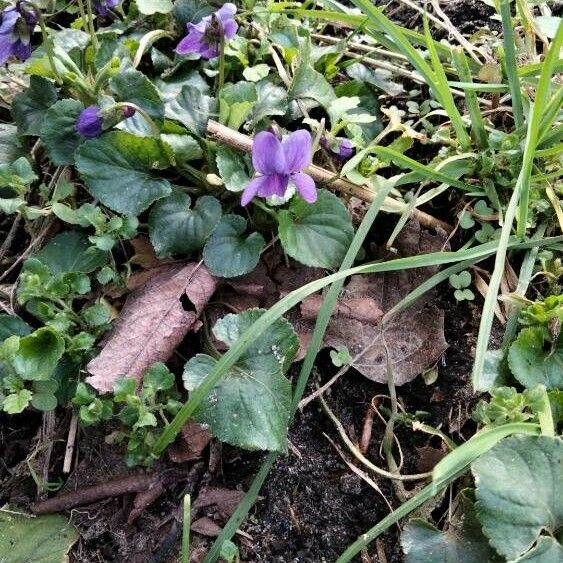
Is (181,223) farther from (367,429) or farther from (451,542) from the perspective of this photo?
(451,542)

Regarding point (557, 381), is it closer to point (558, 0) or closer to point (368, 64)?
point (368, 64)

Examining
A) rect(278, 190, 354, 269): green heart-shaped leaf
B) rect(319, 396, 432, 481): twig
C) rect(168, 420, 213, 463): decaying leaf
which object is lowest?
rect(168, 420, 213, 463): decaying leaf

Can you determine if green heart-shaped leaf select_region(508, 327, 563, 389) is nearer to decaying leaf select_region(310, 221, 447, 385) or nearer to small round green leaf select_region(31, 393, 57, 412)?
decaying leaf select_region(310, 221, 447, 385)

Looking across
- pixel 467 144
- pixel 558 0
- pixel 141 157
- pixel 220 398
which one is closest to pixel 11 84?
pixel 141 157

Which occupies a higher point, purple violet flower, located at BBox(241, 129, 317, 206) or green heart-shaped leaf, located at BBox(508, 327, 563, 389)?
purple violet flower, located at BBox(241, 129, 317, 206)

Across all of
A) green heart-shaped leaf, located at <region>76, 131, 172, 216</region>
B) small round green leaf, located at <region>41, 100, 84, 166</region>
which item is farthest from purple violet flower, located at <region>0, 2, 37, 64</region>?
green heart-shaped leaf, located at <region>76, 131, 172, 216</region>

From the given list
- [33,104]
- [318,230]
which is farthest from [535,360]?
[33,104]

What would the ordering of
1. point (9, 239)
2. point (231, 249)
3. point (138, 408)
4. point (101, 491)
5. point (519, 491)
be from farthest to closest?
1. point (9, 239)
2. point (231, 249)
3. point (101, 491)
4. point (138, 408)
5. point (519, 491)
